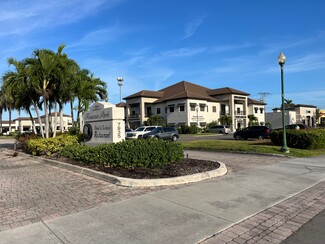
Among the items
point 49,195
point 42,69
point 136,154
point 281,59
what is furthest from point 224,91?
point 49,195

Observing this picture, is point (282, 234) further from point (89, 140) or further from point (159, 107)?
point (159, 107)

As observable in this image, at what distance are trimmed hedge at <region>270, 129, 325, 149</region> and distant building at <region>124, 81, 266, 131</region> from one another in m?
36.7

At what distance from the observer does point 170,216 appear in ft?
17.9

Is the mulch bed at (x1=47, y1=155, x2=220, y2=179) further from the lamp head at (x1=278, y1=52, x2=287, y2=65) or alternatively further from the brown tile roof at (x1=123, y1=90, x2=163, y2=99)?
the brown tile roof at (x1=123, y1=90, x2=163, y2=99)

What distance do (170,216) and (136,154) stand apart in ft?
14.0

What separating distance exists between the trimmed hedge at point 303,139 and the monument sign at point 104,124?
10.7m

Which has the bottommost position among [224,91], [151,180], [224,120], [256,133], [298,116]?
[151,180]

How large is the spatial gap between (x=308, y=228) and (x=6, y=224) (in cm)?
526

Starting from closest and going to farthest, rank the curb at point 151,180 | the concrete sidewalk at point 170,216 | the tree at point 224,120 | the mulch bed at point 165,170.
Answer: the concrete sidewalk at point 170,216, the curb at point 151,180, the mulch bed at point 165,170, the tree at point 224,120

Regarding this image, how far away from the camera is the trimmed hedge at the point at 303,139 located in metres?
17.2

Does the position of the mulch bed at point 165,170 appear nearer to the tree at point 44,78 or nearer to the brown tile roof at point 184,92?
the tree at point 44,78

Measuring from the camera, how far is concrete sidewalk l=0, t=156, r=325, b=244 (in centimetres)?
456

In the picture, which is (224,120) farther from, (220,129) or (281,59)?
(281,59)

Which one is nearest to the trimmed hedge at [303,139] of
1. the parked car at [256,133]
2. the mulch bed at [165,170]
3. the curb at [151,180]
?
the mulch bed at [165,170]
